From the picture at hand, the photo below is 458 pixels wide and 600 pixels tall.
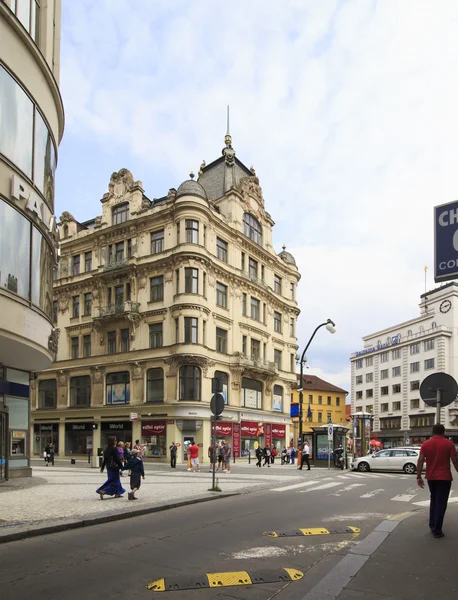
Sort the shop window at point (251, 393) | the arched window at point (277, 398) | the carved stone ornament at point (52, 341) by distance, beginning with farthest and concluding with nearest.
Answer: the arched window at point (277, 398) → the shop window at point (251, 393) → the carved stone ornament at point (52, 341)

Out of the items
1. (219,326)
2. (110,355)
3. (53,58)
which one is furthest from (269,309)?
(53,58)

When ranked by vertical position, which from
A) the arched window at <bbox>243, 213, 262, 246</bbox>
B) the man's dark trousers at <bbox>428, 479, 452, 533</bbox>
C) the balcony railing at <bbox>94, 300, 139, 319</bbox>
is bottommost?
the man's dark trousers at <bbox>428, 479, 452, 533</bbox>

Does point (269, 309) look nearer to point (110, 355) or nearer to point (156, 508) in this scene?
point (110, 355)

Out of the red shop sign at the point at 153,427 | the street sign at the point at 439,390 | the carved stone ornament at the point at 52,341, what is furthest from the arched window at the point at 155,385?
the street sign at the point at 439,390

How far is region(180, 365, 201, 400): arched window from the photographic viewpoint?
1586 inches

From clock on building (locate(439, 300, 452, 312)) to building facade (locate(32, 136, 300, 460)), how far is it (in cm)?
4017

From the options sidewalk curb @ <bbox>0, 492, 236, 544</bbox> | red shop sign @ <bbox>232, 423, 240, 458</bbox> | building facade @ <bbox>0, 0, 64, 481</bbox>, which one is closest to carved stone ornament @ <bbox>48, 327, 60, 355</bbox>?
building facade @ <bbox>0, 0, 64, 481</bbox>

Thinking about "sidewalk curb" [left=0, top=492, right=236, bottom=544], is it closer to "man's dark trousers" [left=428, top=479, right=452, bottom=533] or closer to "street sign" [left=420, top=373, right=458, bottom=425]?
"man's dark trousers" [left=428, top=479, right=452, bottom=533]

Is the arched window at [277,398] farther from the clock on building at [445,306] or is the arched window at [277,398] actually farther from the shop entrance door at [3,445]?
the clock on building at [445,306]

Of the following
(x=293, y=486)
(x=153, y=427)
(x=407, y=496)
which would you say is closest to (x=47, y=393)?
(x=153, y=427)

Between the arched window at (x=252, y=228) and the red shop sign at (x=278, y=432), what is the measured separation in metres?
16.1

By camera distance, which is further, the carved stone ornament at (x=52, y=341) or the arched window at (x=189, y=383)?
the arched window at (x=189, y=383)

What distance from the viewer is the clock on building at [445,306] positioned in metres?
83.9

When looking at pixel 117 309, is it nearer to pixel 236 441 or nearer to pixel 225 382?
pixel 225 382
